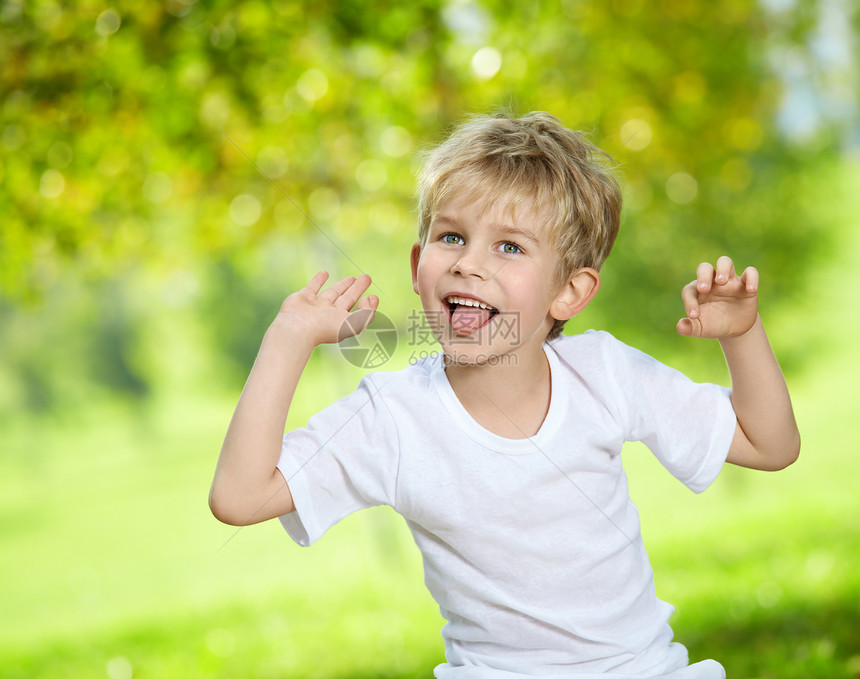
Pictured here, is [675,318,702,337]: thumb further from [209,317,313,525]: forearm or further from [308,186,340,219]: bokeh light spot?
[308,186,340,219]: bokeh light spot

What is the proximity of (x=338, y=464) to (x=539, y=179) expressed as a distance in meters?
0.68

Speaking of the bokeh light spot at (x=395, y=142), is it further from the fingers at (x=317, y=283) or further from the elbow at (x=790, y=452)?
the elbow at (x=790, y=452)

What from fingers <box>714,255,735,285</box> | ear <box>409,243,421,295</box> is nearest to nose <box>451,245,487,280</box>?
ear <box>409,243,421,295</box>

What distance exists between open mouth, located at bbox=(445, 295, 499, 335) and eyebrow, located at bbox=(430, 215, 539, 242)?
0.15 m

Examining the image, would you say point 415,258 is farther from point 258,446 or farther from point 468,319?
point 258,446

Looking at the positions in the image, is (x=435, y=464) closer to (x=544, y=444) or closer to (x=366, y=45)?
(x=544, y=444)

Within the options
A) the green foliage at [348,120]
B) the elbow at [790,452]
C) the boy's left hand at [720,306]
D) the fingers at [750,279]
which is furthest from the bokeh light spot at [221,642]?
the fingers at [750,279]

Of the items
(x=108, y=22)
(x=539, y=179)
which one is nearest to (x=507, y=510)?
(x=539, y=179)

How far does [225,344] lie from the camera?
643 inches

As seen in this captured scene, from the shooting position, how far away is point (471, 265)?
1506 millimetres

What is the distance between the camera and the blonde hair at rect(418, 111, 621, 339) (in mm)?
1589

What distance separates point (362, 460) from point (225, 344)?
15352 millimetres

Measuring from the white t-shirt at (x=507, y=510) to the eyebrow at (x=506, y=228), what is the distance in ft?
1.03

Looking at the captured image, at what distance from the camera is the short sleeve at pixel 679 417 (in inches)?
66.0
